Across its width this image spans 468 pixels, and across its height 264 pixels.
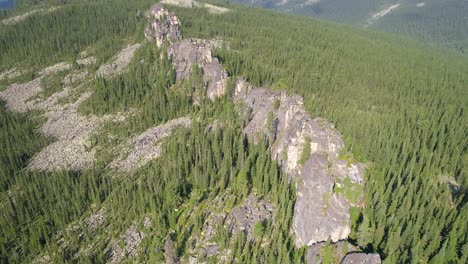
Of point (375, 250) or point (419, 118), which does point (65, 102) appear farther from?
point (419, 118)

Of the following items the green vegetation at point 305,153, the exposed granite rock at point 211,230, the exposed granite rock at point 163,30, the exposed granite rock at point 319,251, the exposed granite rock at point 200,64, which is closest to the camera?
the exposed granite rock at point 319,251

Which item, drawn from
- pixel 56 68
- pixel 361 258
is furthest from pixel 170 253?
pixel 56 68

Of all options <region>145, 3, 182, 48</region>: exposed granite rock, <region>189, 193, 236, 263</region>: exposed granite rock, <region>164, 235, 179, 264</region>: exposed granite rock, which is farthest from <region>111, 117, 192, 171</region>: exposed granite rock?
<region>145, 3, 182, 48</region>: exposed granite rock

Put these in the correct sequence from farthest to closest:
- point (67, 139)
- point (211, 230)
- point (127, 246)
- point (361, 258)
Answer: point (67, 139), point (127, 246), point (211, 230), point (361, 258)

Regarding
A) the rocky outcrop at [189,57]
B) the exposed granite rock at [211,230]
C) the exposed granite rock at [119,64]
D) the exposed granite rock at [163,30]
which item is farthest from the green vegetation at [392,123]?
the exposed granite rock at [119,64]

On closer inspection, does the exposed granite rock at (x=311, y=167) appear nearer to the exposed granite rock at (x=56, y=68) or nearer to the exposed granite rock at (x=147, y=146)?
the exposed granite rock at (x=147, y=146)

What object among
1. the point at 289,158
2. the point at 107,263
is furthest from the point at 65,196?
the point at 289,158

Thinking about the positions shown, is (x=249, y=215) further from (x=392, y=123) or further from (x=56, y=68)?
(x=56, y=68)
